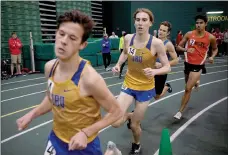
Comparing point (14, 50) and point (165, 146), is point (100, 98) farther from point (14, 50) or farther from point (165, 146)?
point (14, 50)

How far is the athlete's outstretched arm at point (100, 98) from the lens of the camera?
5.56 ft

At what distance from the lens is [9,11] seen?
41.2ft

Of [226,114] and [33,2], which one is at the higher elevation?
[33,2]

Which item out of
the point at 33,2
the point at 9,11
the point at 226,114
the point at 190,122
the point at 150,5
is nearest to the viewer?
the point at 190,122

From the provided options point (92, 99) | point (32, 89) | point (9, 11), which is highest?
point (9, 11)

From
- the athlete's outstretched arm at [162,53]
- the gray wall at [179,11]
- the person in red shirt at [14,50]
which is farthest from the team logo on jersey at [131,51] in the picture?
the gray wall at [179,11]

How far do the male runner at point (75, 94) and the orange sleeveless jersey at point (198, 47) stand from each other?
3690mm

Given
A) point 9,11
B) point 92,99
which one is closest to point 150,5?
point 9,11

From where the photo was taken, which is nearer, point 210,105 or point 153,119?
point 153,119

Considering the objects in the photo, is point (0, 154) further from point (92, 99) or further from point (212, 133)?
point (212, 133)

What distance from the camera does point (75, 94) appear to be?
1.73m

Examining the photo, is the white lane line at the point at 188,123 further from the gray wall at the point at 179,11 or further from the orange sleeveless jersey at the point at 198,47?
the gray wall at the point at 179,11

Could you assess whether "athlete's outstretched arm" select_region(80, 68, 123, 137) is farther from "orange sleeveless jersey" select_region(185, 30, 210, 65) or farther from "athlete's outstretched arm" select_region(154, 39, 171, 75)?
"orange sleeveless jersey" select_region(185, 30, 210, 65)

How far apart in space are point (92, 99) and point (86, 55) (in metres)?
11.2
